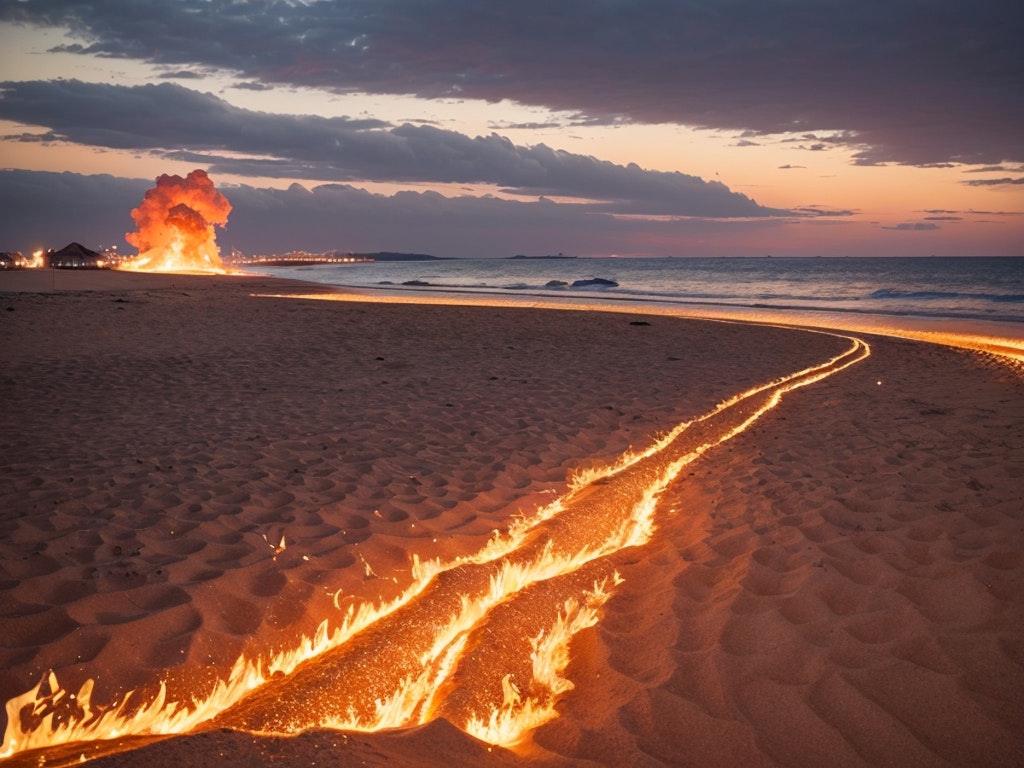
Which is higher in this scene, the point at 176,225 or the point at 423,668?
the point at 176,225

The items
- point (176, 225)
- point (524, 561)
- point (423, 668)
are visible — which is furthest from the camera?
point (176, 225)

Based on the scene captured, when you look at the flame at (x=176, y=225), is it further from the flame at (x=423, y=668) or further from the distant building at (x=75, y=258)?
the flame at (x=423, y=668)

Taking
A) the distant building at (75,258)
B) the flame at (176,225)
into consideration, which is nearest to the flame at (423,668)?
the flame at (176,225)

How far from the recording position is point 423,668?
342 cm

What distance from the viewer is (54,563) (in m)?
4.09

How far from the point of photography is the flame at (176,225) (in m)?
57.0

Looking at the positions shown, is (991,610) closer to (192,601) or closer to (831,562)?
(831,562)

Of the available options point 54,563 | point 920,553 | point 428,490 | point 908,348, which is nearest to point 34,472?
point 54,563

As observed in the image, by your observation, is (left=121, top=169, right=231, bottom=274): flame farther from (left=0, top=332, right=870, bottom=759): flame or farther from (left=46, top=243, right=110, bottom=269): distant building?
(left=0, top=332, right=870, bottom=759): flame

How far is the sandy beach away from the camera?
9.22ft

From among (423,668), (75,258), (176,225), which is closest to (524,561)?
(423,668)

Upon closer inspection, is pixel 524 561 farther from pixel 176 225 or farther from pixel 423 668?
pixel 176 225

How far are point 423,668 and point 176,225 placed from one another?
61753 mm

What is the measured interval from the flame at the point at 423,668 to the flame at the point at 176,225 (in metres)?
58.4
